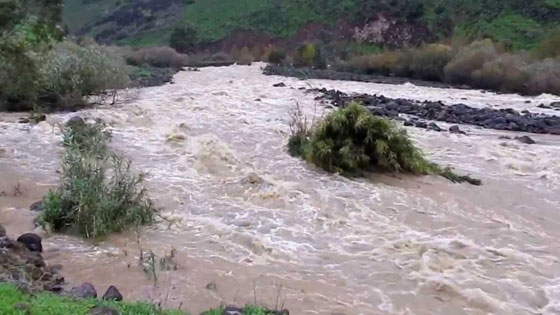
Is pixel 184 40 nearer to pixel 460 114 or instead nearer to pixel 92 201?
pixel 460 114

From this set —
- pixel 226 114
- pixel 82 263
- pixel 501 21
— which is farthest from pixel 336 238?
pixel 501 21

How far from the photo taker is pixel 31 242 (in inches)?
315

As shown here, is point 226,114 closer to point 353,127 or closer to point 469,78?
point 353,127

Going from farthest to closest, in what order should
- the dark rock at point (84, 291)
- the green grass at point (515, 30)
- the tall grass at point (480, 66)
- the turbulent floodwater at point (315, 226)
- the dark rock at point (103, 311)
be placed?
the green grass at point (515, 30) → the tall grass at point (480, 66) → the turbulent floodwater at point (315, 226) → the dark rock at point (84, 291) → the dark rock at point (103, 311)

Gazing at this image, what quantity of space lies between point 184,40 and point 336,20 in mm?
13744

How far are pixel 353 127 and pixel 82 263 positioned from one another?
660 centimetres

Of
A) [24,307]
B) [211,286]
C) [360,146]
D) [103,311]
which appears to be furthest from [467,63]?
[24,307]

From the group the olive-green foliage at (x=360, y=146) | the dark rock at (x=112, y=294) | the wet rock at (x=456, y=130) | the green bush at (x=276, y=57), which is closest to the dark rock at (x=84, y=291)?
the dark rock at (x=112, y=294)

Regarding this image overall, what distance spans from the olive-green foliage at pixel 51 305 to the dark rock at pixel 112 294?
618 millimetres

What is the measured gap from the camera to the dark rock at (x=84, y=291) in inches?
251

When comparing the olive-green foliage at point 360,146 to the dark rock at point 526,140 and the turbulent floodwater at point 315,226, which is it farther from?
the dark rock at point 526,140

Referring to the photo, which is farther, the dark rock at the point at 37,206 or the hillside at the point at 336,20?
the hillside at the point at 336,20

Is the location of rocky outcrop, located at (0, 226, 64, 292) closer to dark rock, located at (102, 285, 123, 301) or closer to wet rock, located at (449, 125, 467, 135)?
dark rock, located at (102, 285, 123, 301)

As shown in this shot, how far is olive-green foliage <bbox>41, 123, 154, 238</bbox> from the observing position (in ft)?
29.1
